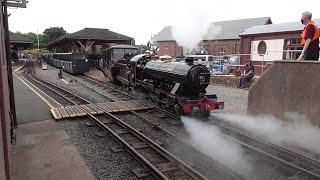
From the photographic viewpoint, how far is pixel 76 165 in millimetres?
6117

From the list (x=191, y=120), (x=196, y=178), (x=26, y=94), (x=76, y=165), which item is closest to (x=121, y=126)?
(x=191, y=120)

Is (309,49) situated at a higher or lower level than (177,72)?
higher

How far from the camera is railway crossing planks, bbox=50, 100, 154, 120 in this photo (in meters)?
10.2

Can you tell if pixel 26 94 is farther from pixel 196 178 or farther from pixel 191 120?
pixel 196 178

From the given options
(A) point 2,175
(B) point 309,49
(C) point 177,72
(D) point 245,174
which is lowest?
(D) point 245,174

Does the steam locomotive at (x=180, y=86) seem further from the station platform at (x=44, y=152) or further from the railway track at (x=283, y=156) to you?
the station platform at (x=44, y=152)

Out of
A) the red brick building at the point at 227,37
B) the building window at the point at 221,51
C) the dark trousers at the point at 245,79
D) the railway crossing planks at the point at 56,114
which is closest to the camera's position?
the railway crossing planks at the point at 56,114

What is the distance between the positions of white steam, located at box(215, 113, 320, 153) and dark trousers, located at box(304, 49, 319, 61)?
154cm

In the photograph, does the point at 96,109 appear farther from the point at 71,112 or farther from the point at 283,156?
the point at 283,156

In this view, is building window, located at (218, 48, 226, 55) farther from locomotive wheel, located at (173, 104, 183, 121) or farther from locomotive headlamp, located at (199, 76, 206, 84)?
locomotive wheel, located at (173, 104, 183, 121)

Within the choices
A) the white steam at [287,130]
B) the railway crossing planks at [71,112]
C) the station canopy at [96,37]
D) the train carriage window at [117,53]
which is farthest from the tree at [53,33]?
the white steam at [287,130]

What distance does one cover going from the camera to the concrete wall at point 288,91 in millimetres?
7676

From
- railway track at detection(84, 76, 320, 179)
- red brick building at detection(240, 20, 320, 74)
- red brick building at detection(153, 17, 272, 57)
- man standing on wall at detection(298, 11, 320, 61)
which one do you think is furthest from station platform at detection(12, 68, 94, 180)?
red brick building at detection(153, 17, 272, 57)

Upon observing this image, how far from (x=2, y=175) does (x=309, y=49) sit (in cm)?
754
